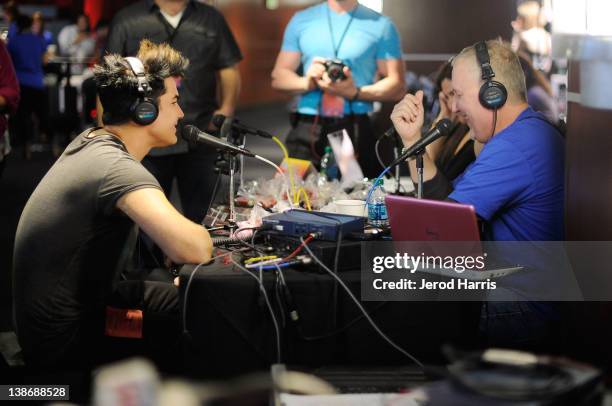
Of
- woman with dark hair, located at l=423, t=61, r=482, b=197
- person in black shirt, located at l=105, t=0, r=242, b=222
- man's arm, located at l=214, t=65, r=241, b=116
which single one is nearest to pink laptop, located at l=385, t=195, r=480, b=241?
woman with dark hair, located at l=423, t=61, r=482, b=197

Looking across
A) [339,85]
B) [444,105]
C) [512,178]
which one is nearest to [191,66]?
[339,85]

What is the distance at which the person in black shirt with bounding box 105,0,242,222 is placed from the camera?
13.5ft

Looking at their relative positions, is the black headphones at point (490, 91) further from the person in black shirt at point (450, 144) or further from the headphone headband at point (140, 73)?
the headphone headband at point (140, 73)

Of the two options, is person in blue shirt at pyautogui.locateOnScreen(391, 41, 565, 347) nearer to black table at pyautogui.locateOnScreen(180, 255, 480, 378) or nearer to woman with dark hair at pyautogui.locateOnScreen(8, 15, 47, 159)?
black table at pyautogui.locateOnScreen(180, 255, 480, 378)

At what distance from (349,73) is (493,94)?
1.53 m

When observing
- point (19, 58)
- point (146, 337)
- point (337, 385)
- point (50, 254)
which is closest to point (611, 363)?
A: point (337, 385)

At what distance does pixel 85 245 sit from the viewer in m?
2.49

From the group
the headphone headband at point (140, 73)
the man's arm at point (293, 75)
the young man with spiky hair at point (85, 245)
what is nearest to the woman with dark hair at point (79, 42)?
the man's arm at point (293, 75)

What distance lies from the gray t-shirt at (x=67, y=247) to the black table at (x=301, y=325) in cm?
33

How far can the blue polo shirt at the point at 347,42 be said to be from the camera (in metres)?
4.19

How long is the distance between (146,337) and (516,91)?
1.36 metres

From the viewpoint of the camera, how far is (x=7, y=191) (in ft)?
24.9

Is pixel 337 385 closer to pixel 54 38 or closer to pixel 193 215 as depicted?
pixel 193 215

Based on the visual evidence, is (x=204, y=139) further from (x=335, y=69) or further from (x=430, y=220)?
(x=335, y=69)
